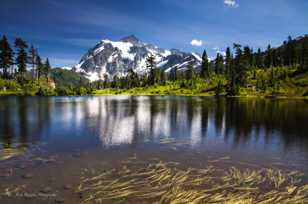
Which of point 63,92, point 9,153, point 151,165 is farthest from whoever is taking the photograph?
point 63,92

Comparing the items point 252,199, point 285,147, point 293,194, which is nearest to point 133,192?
point 252,199

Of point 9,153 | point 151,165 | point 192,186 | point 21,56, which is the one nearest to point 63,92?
point 21,56

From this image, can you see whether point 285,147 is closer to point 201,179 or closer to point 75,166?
point 201,179

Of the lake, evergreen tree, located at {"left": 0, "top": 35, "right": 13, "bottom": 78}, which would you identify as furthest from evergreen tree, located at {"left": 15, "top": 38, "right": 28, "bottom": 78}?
the lake

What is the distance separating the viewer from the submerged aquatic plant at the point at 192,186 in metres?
13.3

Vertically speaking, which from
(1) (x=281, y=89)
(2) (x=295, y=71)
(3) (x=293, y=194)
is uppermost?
(2) (x=295, y=71)

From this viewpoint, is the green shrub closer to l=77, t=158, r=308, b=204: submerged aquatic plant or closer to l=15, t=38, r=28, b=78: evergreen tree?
l=15, t=38, r=28, b=78: evergreen tree

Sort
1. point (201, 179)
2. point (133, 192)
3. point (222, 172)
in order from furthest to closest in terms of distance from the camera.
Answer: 1. point (222, 172)
2. point (201, 179)
3. point (133, 192)

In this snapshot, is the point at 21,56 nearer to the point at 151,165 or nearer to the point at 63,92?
the point at 63,92

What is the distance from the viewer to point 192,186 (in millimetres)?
15047

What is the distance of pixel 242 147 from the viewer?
2591cm

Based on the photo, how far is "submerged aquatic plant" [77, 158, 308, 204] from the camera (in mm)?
13328

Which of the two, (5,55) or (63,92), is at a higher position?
(5,55)

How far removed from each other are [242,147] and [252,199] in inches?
527
